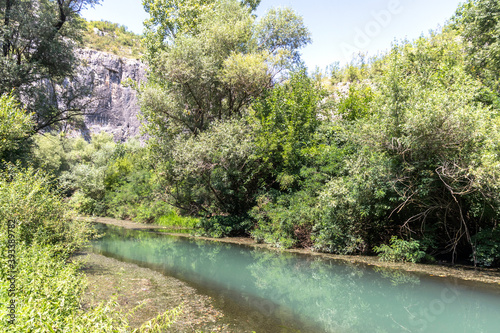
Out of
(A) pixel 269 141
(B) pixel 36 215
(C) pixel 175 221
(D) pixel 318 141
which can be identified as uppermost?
(D) pixel 318 141

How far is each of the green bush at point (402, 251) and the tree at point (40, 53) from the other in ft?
58.5

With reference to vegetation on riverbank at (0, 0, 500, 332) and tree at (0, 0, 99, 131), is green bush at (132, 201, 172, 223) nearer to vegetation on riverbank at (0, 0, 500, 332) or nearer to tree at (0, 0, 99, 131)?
vegetation on riverbank at (0, 0, 500, 332)

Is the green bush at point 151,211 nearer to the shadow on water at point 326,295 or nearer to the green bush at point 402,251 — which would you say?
the shadow on water at point 326,295

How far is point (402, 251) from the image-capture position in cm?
1180

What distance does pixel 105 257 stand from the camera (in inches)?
480

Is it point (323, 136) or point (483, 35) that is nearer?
point (483, 35)

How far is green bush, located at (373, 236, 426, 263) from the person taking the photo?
11.5 meters

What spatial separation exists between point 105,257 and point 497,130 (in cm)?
1464

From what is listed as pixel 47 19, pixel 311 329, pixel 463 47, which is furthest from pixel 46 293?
pixel 463 47

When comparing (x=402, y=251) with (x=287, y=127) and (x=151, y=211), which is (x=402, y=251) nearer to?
(x=287, y=127)

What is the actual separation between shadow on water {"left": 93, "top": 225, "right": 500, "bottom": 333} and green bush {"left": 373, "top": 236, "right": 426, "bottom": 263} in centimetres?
149

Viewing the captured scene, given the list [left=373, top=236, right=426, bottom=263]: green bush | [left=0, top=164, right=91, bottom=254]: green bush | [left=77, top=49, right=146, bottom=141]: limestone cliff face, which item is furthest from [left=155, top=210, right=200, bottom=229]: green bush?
[left=77, top=49, right=146, bottom=141]: limestone cliff face

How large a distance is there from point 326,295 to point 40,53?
18.2 metres

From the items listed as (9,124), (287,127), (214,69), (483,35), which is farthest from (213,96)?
(483,35)
